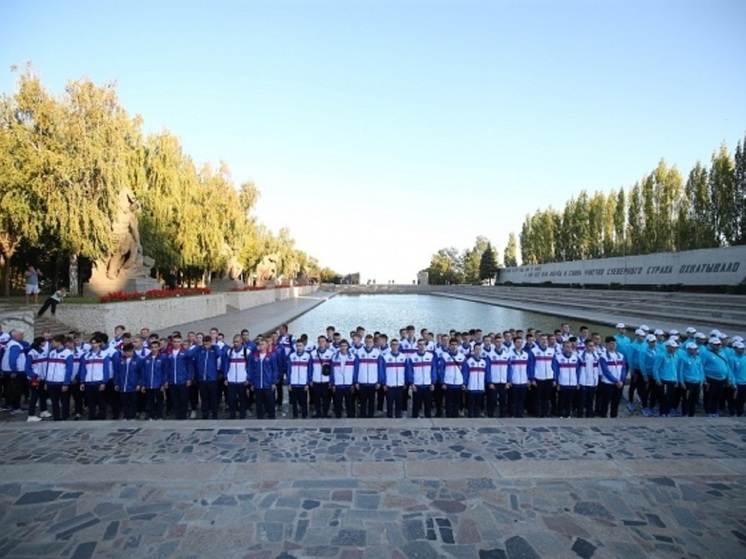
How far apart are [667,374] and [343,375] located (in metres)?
5.76

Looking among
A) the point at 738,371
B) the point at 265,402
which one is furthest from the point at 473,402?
the point at 738,371

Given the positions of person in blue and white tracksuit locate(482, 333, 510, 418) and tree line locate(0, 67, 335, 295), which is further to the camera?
tree line locate(0, 67, 335, 295)

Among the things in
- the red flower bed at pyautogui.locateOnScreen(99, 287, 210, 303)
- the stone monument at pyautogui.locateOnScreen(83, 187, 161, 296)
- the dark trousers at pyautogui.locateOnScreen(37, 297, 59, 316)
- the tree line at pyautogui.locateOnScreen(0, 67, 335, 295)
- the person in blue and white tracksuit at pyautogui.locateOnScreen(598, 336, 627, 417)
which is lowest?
the person in blue and white tracksuit at pyautogui.locateOnScreen(598, 336, 627, 417)

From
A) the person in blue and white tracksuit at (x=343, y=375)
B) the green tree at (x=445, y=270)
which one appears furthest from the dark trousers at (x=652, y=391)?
the green tree at (x=445, y=270)

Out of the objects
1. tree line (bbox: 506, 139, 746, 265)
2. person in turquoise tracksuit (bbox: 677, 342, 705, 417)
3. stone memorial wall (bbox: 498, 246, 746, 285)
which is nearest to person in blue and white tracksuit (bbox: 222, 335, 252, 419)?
person in turquoise tracksuit (bbox: 677, 342, 705, 417)

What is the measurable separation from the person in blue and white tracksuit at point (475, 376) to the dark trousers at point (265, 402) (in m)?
3.40

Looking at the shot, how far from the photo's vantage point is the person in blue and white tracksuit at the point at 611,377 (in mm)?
7715

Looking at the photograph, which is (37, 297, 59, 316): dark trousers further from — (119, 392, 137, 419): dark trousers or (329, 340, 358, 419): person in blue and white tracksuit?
(329, 340, 358, 419): person in blue and white tracksuit

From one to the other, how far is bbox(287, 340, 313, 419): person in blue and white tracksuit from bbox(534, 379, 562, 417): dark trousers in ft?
13.6

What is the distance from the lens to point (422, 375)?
7609 mm

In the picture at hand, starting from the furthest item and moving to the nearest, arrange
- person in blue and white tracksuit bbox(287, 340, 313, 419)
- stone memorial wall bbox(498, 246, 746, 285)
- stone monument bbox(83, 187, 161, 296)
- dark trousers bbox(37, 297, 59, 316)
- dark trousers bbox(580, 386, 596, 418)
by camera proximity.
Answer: stone memorial wall bbox(498, 246, 746, 285)
stone monument bbox(83, 187, 161, 296)
dark trousers bbox(37, 297, 59, 316)
dark trousers bbox(580, 386, 596, 418)
person in blue and white tracksuit bbox(287, 340, 313, 419)

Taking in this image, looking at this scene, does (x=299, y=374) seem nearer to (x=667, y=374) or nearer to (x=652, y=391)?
(x=667, y=374)

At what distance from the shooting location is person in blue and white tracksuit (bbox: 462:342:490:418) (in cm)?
764

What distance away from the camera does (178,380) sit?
768cm
